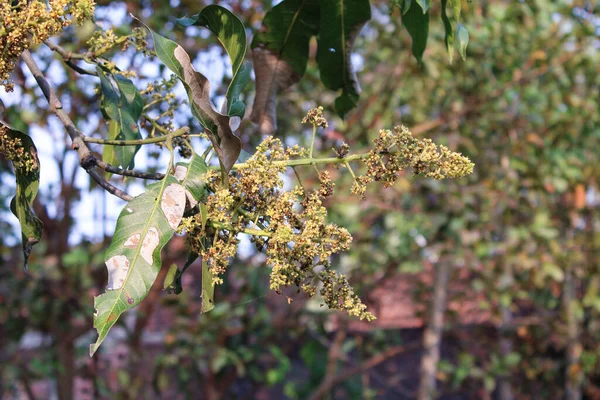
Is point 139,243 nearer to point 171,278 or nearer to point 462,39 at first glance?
point 171,278

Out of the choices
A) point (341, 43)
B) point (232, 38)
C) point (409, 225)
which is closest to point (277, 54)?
point (341, 43)

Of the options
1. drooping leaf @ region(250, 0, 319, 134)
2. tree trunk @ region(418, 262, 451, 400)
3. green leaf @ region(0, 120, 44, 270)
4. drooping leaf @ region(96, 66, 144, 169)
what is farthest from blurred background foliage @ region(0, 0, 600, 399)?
green leaf @ region(0, 120, 44, 270)

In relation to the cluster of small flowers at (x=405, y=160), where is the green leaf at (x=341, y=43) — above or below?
above

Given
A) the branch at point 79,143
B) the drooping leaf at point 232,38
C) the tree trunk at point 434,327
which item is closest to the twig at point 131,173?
the branch at point 79,143

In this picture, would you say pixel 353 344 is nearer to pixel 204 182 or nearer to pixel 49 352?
pixel 49 352

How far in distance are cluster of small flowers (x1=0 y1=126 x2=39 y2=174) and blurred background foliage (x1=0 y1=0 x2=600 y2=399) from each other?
2.64 m

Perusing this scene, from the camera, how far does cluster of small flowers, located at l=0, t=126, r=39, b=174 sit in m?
1.03

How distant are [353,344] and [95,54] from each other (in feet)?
12.3

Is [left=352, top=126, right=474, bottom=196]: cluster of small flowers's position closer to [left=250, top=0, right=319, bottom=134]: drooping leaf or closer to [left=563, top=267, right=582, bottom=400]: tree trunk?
[left=250, top=0, right=319, bottom=134]: drooping leaf

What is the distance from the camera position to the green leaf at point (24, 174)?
1044 millimetres

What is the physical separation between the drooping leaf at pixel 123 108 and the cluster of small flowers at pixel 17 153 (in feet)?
0.81

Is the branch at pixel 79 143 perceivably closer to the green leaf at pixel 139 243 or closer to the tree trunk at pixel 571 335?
the green leaf at pixel 139 243

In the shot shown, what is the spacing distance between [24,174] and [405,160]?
1.96 ft

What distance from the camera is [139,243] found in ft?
3.16
